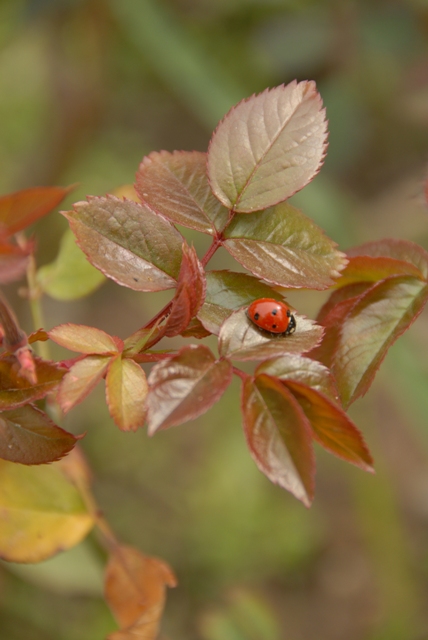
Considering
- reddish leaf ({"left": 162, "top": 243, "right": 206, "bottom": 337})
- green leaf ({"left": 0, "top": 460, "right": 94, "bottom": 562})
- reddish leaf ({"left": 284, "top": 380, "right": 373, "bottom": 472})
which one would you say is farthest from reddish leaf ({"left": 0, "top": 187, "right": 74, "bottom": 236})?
green leaf ({"left": 0, "top": 460, "right": 94, "bottom": 562})

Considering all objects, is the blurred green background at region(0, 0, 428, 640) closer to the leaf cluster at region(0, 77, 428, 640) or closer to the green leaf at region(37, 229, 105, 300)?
the green leaf at region(37, 229, 105, 300)

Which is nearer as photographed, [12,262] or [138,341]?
[12,262]

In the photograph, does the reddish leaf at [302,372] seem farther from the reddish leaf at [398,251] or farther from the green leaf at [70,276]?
the green leaf at [70,276]

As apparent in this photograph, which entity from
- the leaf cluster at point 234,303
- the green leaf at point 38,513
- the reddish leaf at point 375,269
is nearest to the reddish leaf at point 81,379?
the leaf cluster at point 234,303

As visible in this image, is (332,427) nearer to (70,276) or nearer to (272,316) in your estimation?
(272,316)

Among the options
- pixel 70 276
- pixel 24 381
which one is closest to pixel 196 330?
pixel 24 381
